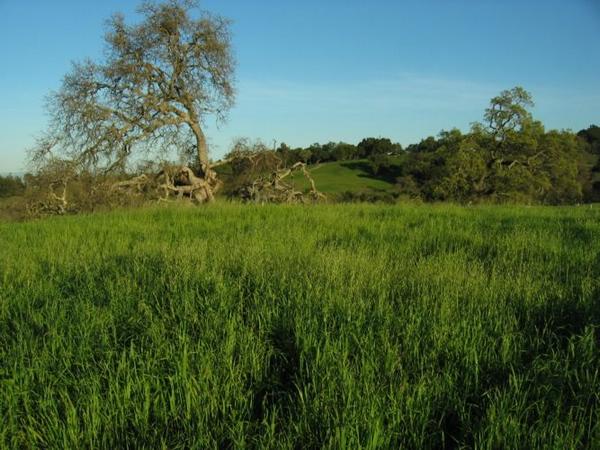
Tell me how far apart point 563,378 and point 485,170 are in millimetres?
40770

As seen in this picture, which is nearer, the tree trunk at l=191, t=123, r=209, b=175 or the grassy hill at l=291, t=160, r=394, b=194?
the tree trunk at l=191, t=123, r=209, b=175

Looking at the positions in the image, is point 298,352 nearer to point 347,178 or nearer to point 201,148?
point 201,148

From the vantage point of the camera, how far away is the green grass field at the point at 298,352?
228 cm

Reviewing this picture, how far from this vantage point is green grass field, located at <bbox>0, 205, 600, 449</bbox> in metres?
2.28

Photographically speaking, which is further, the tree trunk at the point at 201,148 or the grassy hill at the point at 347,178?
the grassy hill at the point at 347,178

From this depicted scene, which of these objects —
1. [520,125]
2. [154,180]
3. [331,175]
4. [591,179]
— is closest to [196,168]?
[154,180]

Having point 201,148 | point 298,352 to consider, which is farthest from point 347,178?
point 298,352

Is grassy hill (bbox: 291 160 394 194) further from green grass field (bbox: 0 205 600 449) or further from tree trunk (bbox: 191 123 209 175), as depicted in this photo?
green grass field (bbox: 0 205 600 449)

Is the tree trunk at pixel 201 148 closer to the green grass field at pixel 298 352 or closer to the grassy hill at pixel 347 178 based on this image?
the green grass field at pixel 298 352

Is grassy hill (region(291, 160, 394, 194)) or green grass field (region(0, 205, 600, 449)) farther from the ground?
grassy hill (region(291, 160, 394, 194))

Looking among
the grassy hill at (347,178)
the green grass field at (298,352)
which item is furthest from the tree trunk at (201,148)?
the grassy hill at (347,178)

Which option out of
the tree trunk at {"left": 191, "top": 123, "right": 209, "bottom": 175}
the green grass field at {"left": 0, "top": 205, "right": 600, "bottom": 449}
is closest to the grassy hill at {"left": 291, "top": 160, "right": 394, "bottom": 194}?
the tree trunk at {"left": 191, "top": 123, "right": 209, "bottom": 175}

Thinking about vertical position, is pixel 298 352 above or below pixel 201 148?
below

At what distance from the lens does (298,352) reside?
122 inches
